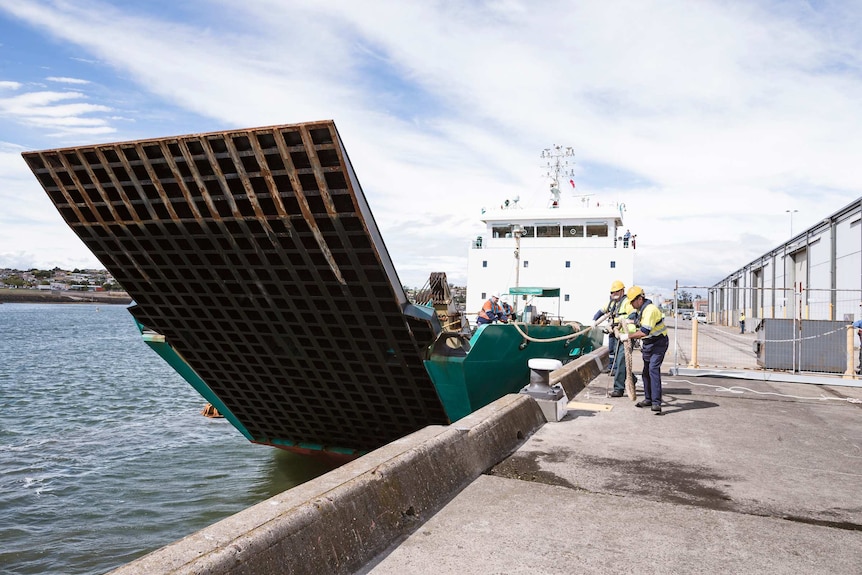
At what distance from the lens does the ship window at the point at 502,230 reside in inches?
770

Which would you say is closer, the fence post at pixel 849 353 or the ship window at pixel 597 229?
the fence post at pixel 849 353

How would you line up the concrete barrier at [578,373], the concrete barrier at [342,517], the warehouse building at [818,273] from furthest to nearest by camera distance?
the warehouse building at [818,273] < the concrete barrier at [578,373] < the concrete barrier at [342,517]

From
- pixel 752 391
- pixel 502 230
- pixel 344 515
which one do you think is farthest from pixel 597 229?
pixel 344 515

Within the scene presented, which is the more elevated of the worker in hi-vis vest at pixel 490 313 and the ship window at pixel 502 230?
the ship window at pixel 502 230

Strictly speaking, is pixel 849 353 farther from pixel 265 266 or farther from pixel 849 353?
pixel 265 266

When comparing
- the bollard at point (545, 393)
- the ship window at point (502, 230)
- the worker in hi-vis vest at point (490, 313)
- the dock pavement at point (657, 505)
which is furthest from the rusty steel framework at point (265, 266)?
the ship window at point (502, 230)

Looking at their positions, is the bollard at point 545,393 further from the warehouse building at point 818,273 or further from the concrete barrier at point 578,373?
the warehouse building at point 818,273

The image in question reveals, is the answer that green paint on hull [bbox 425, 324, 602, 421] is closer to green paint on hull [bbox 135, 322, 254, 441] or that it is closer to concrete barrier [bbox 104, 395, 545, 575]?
concrete barrier [bbox 104, 395, 545, 575]

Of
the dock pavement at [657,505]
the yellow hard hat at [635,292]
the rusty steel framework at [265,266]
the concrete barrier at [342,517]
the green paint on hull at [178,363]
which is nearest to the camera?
the concrete barrier at [342,517]

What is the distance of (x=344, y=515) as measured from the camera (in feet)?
10.8

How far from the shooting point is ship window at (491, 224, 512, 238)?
19.6m

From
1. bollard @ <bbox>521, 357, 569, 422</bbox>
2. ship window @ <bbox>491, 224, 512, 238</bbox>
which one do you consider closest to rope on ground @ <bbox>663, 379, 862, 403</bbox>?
bollard @ <bbox>521, 357, 569, 422</bbox>

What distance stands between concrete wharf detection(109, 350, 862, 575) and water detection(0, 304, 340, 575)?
226 inches

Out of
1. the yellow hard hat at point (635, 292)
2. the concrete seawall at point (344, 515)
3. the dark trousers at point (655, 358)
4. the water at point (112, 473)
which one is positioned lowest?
the water at point (112, 473)
